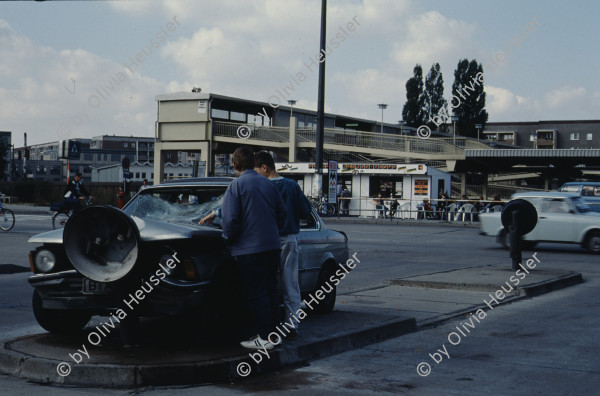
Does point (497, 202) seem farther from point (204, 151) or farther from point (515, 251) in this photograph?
point (204, 151)

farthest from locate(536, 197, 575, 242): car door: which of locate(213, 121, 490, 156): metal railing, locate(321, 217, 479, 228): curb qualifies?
locate(213, 121, 490, 156): metal railing

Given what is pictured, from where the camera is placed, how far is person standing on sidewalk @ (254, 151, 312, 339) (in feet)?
21.8

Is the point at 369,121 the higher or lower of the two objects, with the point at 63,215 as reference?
higher

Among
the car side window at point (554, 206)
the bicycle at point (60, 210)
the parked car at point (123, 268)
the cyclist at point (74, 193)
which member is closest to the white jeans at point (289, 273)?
the parked car at point (123, 268)

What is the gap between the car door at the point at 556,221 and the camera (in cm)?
1914

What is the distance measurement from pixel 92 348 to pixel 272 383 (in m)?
1.62

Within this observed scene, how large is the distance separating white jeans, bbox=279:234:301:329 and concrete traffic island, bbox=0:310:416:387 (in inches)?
11.7

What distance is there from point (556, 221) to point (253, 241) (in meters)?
15.0

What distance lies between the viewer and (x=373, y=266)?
48.7ft

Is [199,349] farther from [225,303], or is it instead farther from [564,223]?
[564,223]

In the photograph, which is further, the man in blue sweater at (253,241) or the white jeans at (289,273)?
the white jeans at (289,273)

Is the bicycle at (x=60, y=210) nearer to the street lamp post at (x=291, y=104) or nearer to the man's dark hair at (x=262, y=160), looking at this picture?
the man's dark hair at (x=262, y=160)

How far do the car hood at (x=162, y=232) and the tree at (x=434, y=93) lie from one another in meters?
71.9

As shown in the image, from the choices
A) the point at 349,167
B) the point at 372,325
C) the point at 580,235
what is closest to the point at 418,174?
the point at 349,167
